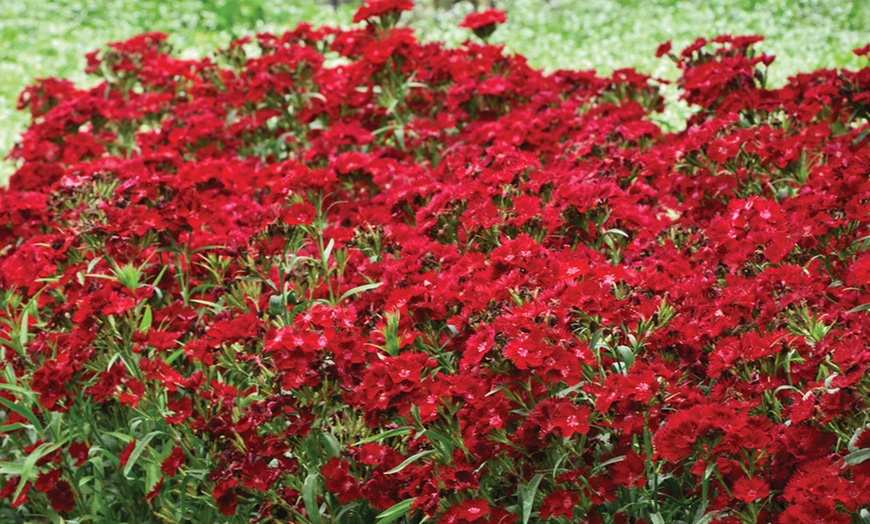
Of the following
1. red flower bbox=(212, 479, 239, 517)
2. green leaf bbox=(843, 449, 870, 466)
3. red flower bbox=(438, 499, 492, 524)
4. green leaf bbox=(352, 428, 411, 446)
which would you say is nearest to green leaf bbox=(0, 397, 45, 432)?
red flower bbox=(212, 479, 239, 517)

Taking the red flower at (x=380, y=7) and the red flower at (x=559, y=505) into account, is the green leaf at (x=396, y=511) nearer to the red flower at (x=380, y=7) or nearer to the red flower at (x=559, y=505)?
the red flower at (x=559, y=505)

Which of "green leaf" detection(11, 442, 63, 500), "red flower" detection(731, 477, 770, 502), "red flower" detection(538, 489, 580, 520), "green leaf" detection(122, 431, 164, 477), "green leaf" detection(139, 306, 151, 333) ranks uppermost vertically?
"red flower" detection(731, 477, 770, 502)

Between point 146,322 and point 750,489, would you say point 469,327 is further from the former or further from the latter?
point 146,322

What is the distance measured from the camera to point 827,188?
2.97m

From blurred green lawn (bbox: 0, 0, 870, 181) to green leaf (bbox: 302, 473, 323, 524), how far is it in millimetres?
5638

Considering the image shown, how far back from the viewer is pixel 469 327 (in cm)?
248

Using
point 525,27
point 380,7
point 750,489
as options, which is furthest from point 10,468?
point 525,27

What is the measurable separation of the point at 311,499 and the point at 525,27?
27.5 ft

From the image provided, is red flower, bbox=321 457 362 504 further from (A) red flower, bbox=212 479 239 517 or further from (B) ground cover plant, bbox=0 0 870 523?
(A) red flower, bbox=212 479 239 517

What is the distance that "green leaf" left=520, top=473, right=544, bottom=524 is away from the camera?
2.17 m

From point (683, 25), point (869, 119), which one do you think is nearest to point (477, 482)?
point (869, 119)

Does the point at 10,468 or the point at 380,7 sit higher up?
the point at 380,7

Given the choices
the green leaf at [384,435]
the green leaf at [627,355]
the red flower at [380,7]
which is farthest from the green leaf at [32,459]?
the red flower at [380,7]

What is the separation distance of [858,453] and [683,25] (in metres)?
7.91
